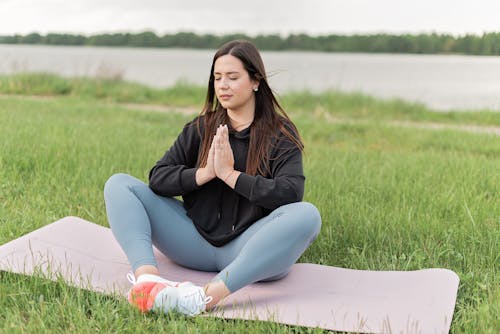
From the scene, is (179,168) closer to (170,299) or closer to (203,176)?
(203,176)

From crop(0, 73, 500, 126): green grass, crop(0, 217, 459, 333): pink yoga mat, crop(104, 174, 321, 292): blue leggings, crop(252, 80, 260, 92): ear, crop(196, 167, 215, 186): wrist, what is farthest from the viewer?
crop(0, 73, 500, 126): green grass

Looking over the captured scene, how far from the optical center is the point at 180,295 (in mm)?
2223

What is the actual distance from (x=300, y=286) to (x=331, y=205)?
1.09 m

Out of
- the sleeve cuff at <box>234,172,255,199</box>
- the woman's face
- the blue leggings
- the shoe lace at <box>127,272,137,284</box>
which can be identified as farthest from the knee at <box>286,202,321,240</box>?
the shoe lace at <box>127,272,137,284</box>

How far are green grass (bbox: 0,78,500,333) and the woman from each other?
0.21 meters

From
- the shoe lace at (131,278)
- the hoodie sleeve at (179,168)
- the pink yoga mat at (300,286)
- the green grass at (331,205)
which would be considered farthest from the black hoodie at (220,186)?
the green grass at (331,205)

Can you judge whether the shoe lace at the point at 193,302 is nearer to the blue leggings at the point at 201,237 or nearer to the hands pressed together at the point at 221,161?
the blue leggings at the point at 201,237

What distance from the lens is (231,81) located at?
2.52m

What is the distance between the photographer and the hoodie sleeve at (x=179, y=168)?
2.57 meters

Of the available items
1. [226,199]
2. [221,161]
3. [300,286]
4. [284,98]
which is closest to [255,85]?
[221,161]

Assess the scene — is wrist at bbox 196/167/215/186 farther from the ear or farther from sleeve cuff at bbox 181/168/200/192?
the ear

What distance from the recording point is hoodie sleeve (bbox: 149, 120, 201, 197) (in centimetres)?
257

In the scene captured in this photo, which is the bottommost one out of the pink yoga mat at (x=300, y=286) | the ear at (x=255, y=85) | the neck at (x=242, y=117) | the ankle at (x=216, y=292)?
the pink yoga mat at (x=300, y=286)

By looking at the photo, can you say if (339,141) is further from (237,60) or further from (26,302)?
(26,302)
